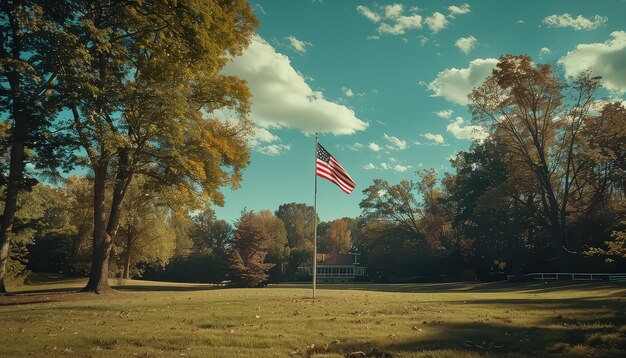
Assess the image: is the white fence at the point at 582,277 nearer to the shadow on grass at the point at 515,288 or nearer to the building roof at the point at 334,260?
the shadow on grass at the point at 515,288

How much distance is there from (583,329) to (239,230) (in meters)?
39.6

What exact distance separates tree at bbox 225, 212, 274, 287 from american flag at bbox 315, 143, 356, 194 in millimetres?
25474

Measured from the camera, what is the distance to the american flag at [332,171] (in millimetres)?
19906

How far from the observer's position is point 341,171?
67.5ft

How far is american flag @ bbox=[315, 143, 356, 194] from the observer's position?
19.9 metres

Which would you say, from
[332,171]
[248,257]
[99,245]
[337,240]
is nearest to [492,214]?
[248,257]

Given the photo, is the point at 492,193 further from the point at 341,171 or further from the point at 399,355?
the point at 399,355

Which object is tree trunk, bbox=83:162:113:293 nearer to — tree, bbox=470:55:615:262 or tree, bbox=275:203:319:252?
tree, bbox=470:55:615:262

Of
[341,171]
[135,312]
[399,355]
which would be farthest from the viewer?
[341,171]

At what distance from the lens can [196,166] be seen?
24.0 m

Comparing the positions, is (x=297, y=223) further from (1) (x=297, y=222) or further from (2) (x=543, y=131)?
(2) (x=543, y=131)

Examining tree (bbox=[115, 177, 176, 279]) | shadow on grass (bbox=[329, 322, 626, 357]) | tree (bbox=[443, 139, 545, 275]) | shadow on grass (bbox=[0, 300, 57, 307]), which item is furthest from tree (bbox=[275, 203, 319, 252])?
shadow on grass (bbox=[329, 322, 626, 357])

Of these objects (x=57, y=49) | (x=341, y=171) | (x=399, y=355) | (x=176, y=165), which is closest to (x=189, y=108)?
(x=176, y=165)

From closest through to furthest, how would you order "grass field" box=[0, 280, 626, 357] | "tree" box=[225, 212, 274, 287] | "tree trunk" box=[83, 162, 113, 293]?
"grass field" box=[0, 280, 626, 357] → "tree trunk" box=[83, 162, 113, 293] → "tree" box=[225, 212, 274, 287]
